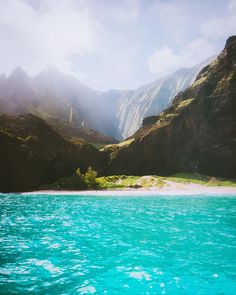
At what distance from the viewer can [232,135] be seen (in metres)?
109

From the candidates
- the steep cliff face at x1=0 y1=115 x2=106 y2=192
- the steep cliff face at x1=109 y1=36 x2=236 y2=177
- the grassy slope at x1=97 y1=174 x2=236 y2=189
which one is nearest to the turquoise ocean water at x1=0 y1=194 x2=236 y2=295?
the grassy slope at x1=97 y1=174 x2=236 y2=189

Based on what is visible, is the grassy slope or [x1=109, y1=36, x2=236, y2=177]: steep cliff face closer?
the grassy slope

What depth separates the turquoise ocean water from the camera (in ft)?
42.8

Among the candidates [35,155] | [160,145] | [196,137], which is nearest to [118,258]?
[35,155]

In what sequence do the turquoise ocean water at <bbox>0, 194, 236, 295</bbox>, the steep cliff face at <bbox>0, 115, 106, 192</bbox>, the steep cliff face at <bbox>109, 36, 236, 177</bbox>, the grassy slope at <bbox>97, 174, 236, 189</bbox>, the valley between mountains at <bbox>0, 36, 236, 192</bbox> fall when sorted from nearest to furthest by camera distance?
the turquoise ocean water at <bbox>0, 194, 236, 295</bbox> → the grassy slope at <bbox>97, 174, 236, 189</bbox> → the steep cliff face at <bbox>0, 115, 106, 192</bbox> → the valley between mountains at <bbox>0, 36, 236, 192</bbox> → the steep cliff face at <bbox>109, 36, 236, 177</bbox>

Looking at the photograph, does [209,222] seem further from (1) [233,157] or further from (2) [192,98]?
(2) [192,98]

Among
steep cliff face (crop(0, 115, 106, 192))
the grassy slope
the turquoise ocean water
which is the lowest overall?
the turquoise ocean water

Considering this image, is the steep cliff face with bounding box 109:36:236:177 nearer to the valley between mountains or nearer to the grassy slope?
the valley between mountains

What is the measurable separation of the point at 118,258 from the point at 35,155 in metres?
90.0

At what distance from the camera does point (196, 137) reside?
11594 cm

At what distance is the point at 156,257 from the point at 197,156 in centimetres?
10066

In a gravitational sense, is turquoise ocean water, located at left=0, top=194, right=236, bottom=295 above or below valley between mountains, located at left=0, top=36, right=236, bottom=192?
below

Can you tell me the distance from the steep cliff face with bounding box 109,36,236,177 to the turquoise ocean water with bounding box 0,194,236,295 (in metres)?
85.2

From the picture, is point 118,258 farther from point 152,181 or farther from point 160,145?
point 160,145
